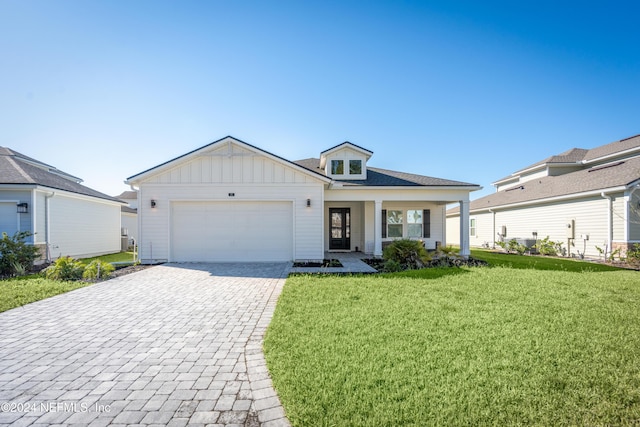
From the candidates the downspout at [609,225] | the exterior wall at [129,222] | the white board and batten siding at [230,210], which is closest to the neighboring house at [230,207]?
the white board and batten siding at [230,210]

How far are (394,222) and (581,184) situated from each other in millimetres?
9202

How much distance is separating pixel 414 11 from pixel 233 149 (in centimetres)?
829

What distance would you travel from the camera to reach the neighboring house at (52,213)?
417 inches

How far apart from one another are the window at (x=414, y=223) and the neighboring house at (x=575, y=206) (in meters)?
6.51

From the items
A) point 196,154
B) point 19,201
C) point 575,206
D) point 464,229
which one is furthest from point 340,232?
point 19,201

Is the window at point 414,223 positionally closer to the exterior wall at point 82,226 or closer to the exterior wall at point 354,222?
the exterior wall at point 354,222

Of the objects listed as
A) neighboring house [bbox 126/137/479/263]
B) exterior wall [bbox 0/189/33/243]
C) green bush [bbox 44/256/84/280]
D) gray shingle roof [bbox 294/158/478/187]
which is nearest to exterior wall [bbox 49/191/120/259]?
exterior wall [bbox 0/189/33/243]

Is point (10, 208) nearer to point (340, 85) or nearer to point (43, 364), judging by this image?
point (43, 364)

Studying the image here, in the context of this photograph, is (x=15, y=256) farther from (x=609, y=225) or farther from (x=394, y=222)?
(x=609, y=225)

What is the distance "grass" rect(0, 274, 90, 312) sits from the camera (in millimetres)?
5490

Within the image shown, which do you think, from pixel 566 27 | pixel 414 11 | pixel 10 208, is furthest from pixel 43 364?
pixel 566 27

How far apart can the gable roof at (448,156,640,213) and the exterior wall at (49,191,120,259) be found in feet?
76.1

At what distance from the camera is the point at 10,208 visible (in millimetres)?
10609

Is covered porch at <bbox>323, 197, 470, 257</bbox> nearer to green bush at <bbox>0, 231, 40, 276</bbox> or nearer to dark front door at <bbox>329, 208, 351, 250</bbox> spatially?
dark front door at <bbox>329, 208, 351, 250</bbox>
